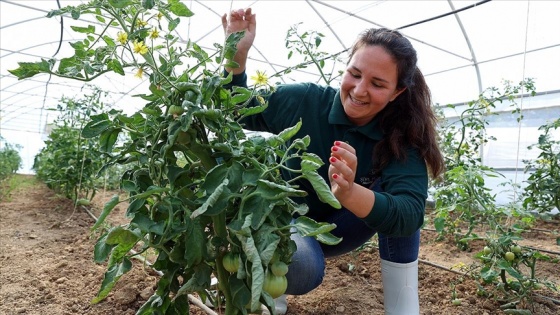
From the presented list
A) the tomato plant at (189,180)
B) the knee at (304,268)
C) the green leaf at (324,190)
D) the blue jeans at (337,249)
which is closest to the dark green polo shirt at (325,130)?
the blue jeans at (337,249)

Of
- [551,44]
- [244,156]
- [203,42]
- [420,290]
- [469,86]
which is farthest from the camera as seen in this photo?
[203,42]

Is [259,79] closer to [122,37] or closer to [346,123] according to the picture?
[122,37]

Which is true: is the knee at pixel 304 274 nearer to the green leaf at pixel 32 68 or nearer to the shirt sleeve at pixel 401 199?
the shirt sleeve at pixel 401 199

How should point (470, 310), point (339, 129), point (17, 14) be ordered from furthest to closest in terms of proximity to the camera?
point (17, 14)
point (470, 310)
point (339, 129)

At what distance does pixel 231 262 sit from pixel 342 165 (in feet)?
1.12

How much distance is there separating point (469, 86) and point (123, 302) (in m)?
5.47

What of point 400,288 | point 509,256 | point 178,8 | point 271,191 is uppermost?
point 178,8

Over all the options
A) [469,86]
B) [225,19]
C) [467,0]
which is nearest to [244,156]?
[225,19]

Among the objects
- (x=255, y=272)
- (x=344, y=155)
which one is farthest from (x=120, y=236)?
(x=344, y=155)

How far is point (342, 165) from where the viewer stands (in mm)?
1062

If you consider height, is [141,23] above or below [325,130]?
above

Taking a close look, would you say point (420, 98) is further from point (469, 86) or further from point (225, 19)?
point (469, 86)

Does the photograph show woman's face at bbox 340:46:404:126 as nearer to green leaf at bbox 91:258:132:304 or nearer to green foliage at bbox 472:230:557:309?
green foliage at bbox 472:230:557:309

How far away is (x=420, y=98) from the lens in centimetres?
165
